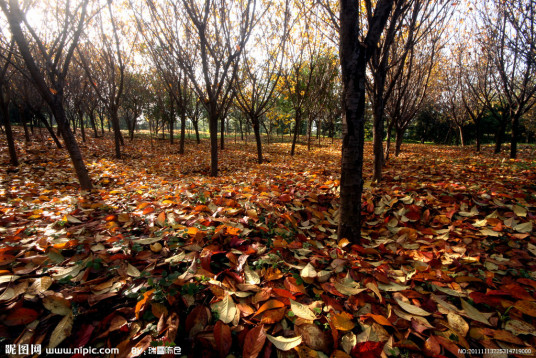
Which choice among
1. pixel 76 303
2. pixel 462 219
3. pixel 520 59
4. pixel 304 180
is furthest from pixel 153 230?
pixel 520 59

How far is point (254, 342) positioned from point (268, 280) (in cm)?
48

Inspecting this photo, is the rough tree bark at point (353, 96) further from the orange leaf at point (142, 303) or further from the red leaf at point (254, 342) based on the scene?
the orange leaf at point (142, 303)

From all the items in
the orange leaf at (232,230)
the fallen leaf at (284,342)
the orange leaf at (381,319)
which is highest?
the orange leaf at (232,230)

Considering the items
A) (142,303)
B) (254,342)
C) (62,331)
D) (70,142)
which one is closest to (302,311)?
(254,342)

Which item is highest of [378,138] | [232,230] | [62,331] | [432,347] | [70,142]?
[378,138]

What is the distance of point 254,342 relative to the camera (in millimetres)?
1106

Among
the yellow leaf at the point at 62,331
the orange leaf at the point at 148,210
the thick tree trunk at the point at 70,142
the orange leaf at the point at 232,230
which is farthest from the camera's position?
the thick tree trunk at the point at 70,142

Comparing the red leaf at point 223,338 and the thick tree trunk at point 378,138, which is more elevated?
the thick tree trunk at point 378,138

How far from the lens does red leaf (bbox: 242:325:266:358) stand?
3.49ft

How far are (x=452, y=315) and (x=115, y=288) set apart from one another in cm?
218

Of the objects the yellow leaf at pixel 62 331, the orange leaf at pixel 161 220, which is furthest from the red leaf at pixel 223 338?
the orange leaf at pixel 161 220

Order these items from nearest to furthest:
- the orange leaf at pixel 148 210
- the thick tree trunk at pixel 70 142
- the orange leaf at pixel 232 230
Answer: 1. the orange leaf at pixel 232 230
2. the orange leaf at pixel 148 210
3. the thick tree trunk at pixel 70 142

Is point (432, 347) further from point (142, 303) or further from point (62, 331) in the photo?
point (62, 331)

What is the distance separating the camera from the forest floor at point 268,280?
1149 millimetres
